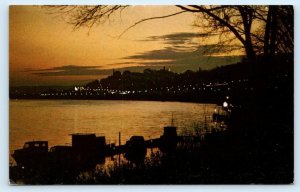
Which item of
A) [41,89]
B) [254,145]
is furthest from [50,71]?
[254,145]

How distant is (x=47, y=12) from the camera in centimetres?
226

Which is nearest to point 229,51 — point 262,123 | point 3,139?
point 262,123

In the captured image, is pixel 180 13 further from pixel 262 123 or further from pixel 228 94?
pixel 262 123

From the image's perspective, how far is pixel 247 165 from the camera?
228 cm

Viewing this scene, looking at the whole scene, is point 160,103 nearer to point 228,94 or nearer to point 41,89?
point 228,94

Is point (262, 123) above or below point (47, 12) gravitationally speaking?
below

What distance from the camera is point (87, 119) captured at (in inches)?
88.7

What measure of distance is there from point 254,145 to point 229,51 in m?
0.38

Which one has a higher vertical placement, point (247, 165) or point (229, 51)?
point (229, 51)

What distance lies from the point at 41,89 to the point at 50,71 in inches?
3.1

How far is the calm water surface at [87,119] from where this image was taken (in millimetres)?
2240

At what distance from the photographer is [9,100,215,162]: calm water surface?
7.35 feet

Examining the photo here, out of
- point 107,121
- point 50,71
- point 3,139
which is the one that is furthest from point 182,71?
point 3,139

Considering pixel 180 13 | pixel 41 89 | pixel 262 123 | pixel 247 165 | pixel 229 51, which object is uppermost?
pixel 180 13
